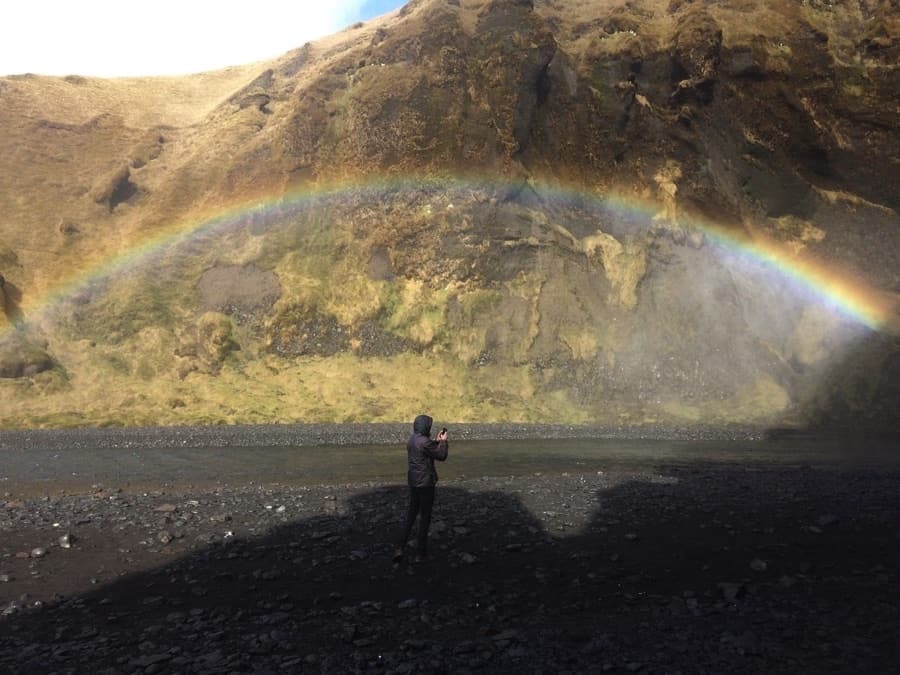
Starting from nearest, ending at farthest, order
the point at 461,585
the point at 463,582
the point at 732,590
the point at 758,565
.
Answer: the point at 732,590 → the point at 461,585 → the point at 463,582 → the point at 758,565

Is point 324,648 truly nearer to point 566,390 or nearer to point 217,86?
point 566,390

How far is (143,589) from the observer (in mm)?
9766

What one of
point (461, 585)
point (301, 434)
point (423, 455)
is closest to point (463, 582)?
point (461, 585)

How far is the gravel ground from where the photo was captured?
7.20m

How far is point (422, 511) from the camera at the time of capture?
11039 millimetres

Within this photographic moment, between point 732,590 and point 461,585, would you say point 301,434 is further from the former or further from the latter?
point 732,590

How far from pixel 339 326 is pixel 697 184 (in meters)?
30.7

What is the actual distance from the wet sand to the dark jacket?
1359 millimetres

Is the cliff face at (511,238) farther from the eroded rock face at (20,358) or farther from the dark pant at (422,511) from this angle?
the dark pant at (422,511)

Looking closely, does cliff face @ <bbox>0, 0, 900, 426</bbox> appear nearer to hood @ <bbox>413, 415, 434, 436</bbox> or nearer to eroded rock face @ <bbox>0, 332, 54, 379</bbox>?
eroded rock face @ <bbox>0, 332, 54, 379</bbox>

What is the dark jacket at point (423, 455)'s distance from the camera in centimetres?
1098

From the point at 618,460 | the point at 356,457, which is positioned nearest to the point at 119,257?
the point at 356,457

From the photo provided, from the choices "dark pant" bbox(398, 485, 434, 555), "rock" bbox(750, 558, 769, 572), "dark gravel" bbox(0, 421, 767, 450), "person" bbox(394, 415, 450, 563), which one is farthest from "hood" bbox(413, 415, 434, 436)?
"dark gravel" bbox(0, 421, 767, 450)

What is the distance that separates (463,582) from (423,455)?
2199 millimetres
